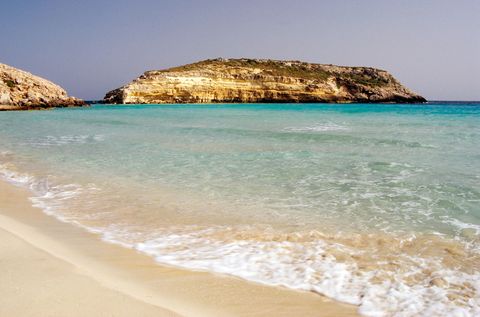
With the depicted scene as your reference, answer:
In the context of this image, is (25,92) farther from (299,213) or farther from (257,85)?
(299,213)

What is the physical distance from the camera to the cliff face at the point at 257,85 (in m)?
78.7

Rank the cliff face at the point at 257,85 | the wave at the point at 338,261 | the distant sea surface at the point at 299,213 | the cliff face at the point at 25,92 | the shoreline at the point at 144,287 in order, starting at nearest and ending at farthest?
the shoreline at the point at 144,287
the wave at the point at 338,261
the distant sea surface at the point at 299,213
the cliff face at the point at 25,92
the cliff face at the point at 257,85

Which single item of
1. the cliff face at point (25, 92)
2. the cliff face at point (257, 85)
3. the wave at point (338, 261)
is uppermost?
the cliff face at point (257, 85)

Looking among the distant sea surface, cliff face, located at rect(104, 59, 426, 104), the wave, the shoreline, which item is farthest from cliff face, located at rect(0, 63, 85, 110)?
the wave

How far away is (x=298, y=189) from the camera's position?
22.4 ft

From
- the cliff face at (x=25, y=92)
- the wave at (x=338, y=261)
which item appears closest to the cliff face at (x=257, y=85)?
the cliff face at (x=25, y=92)

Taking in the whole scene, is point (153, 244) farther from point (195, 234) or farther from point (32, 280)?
point (32, 280)

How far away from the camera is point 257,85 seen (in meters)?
86.1

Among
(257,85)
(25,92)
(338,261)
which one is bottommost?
(338,261)

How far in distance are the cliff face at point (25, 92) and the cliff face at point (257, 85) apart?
17673mm

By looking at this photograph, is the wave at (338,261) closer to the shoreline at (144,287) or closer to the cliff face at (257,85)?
the shoreline at (144,287)

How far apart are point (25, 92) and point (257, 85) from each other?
48.0m

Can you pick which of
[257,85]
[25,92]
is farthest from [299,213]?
[257,85]

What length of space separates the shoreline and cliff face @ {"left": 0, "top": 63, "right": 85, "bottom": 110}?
2028 inches
